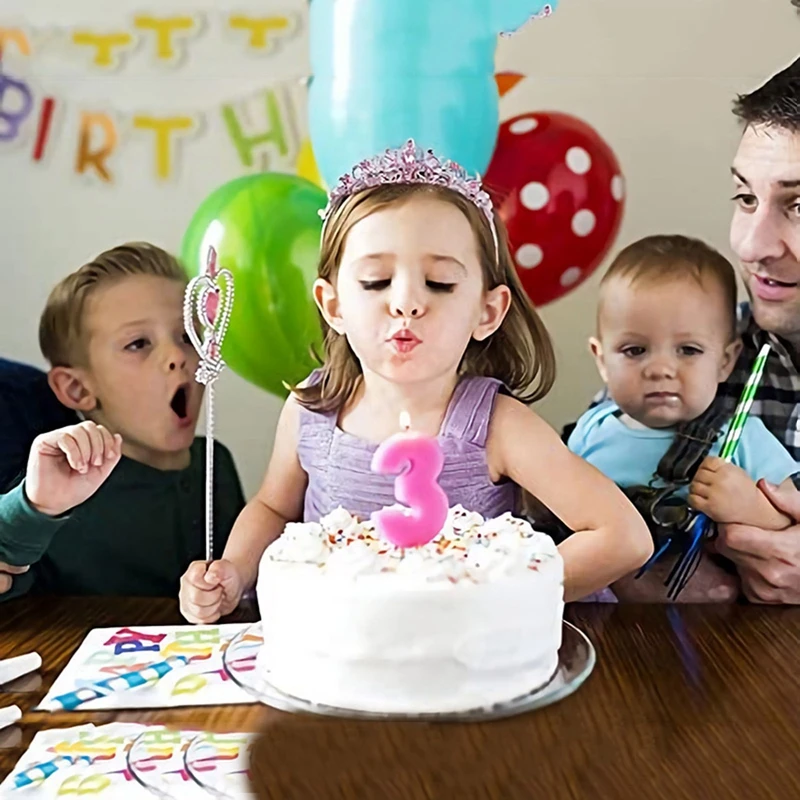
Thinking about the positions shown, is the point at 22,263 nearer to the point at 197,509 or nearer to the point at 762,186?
the point at 197,509

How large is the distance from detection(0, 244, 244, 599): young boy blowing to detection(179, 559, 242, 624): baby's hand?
11.8 inches

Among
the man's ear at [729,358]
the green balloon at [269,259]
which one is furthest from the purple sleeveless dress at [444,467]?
the man's ear at [729,358]

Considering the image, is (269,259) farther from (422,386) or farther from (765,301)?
(765,301)

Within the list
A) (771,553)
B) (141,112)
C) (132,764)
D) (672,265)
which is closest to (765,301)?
(672,265)

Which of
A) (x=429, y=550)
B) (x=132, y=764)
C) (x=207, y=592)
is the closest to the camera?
(x=132, y=764)

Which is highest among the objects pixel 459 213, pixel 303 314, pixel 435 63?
pixel 435 63

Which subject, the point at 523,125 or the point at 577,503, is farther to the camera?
the point at 523,125

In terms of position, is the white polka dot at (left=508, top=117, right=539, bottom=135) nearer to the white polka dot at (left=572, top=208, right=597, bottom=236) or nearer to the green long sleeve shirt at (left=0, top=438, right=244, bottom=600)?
the white polka dot at (left=572, top=208, right=597, bottom=236)

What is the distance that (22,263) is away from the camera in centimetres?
179

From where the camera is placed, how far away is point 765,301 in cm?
166

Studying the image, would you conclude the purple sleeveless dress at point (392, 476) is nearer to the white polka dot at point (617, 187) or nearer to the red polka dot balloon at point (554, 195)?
the red polka dot balloon at point (554, 195)

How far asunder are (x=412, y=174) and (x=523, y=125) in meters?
0.25

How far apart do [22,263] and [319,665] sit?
97 centimetres

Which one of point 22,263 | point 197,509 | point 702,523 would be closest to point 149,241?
point 22,263
